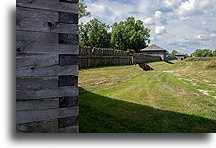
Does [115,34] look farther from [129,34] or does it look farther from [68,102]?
[68,102]

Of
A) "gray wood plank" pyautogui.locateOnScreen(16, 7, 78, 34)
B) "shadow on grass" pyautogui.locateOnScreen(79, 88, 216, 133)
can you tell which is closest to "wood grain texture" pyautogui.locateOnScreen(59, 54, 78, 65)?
"gray wood plank" pyautogui.locateOnScreen(16, 7, 78, 34)

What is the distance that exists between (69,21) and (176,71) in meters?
5.46

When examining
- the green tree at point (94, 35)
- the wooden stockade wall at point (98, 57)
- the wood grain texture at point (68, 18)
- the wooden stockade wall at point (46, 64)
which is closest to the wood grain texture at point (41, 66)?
the wooden stockade wall at point (46, 64)

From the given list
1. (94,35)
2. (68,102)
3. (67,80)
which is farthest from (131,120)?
(94,35)

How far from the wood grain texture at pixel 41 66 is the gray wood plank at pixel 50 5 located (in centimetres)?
57

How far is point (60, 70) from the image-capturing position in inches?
87.1

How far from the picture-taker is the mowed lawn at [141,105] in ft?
9.14

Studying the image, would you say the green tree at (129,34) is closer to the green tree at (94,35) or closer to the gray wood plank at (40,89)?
the green tree at (94,35)

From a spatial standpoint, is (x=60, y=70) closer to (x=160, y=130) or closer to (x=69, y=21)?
(x=69, y=21)

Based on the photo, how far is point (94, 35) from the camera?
468cm

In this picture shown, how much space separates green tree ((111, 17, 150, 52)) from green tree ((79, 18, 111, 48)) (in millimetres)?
182

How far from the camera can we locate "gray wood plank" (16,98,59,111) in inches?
84.1

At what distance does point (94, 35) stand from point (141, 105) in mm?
2216
